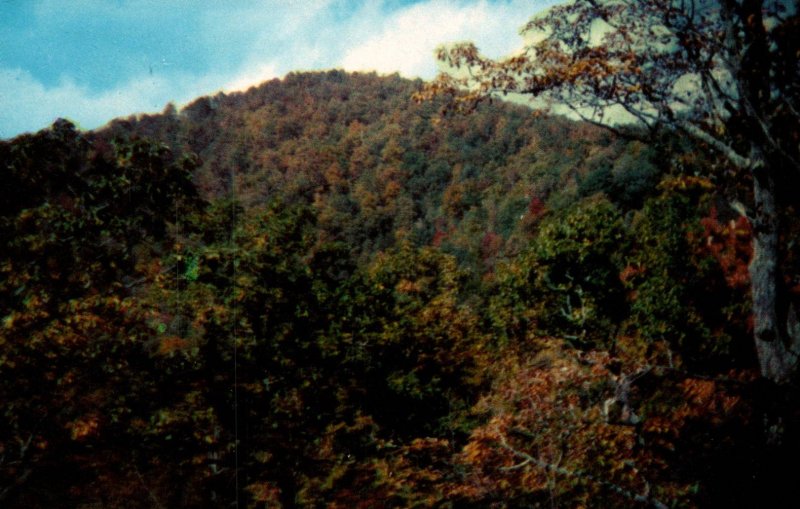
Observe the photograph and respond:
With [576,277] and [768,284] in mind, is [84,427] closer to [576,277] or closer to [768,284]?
[768,284]

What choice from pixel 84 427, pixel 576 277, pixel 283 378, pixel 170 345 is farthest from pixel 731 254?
pixel 84 427

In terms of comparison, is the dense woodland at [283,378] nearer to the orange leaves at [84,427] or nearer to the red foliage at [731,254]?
the orange leaves at [84,427]

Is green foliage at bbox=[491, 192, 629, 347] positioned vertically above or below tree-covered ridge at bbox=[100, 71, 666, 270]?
below

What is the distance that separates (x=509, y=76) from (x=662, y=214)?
15.9m

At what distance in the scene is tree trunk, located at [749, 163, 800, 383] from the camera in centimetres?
536

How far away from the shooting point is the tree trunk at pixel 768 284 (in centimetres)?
536

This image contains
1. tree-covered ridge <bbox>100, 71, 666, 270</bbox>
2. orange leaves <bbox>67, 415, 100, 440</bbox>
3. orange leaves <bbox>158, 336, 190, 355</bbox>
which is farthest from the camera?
tree-covered ridge <bbox>100, 71, 666, 270</bbox>

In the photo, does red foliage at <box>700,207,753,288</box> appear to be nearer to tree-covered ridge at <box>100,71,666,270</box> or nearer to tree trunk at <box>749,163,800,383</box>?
tree trunk at <box>749,163,800,383</box>

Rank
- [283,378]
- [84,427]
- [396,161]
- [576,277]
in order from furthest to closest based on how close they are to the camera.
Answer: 1. [396,161]
2. [576,277]
3. [283,378]
4. [84,427]

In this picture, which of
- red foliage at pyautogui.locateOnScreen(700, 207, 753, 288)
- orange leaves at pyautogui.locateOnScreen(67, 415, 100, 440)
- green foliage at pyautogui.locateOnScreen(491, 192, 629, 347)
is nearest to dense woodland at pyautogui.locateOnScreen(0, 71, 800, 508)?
orange leaves at pyautogui.locateOnScreen(67, 415, 100, 440)

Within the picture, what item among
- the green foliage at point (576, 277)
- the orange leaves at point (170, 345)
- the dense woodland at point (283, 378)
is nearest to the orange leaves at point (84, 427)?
the dense woodland at point (283, 378)

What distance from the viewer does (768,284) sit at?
5.48 m

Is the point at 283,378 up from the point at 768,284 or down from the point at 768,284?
down

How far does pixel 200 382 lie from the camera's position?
697cm
